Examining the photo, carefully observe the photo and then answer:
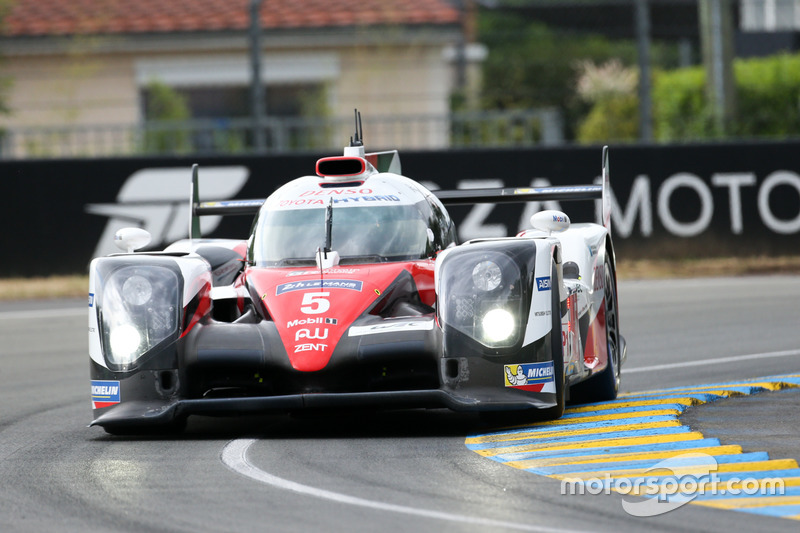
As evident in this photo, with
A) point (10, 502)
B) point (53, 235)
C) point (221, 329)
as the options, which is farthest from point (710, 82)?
point (10, 502)

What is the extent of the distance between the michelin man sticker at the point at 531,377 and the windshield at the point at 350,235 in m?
1.14

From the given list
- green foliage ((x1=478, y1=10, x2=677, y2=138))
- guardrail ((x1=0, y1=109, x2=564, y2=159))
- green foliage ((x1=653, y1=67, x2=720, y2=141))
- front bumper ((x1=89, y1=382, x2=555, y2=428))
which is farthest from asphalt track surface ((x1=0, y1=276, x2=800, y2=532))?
green foliage ((x1=478, y1=10, x2=677, y2=138))

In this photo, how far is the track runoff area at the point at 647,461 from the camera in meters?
5.32

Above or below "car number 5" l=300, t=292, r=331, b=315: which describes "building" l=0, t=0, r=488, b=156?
above

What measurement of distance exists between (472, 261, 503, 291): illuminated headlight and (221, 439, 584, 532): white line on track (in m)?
1.34

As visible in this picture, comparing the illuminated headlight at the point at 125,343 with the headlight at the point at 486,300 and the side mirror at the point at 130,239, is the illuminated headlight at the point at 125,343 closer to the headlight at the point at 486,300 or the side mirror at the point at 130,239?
the side mirror at the point at 130,239

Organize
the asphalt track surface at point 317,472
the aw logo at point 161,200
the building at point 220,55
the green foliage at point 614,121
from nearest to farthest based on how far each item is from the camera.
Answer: the asphalt track surface at point 317,472
the aw logo at point 161,200
the green foliage at point 614,121
the building at point 220,55

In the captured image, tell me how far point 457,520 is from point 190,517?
981 millimetres

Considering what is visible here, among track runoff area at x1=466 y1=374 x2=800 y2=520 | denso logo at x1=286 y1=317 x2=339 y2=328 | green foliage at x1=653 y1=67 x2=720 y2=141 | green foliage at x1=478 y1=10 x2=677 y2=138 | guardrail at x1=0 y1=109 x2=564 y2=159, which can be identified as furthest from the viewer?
green foliage at x1=478 y1=10 x2=677 y2=138

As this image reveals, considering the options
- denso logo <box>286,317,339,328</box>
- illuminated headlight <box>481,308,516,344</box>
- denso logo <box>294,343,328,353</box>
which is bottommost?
denso logo <box>294,343,328,353</box>

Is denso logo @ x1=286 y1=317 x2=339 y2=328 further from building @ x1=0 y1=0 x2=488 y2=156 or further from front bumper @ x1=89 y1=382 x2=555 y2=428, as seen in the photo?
building @ x1=0 y1=0 x2=488 y2=156

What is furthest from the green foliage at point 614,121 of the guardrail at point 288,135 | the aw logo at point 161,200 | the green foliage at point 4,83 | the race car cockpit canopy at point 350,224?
the race car cockpit canopy at point 350,224

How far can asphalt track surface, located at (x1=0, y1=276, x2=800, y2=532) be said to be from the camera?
16.9 feet

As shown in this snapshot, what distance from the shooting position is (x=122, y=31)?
26.5 meters
